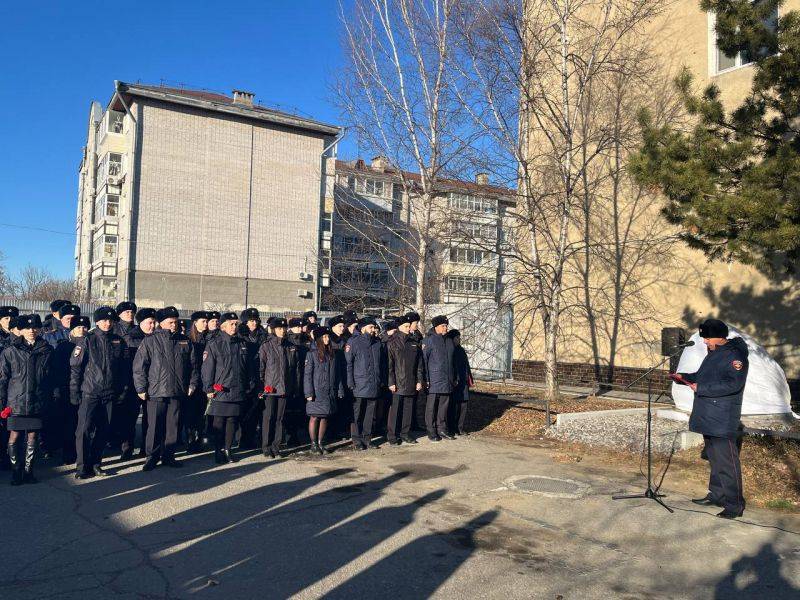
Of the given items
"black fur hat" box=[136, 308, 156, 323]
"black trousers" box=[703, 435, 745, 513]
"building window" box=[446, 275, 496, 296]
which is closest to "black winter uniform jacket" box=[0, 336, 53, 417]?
"black fur hat" box=[136, 308, 156, 323]

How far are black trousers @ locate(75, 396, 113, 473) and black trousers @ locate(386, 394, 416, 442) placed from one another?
429 centimetres

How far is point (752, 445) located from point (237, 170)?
118ft

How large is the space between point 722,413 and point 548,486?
2.10 meters

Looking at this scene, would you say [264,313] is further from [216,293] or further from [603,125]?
[603,125]

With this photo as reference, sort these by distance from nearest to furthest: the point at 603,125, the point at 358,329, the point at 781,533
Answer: the point at 781,533, the point at 358,329, the point at 603,125

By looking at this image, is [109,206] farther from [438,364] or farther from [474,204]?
[438,364]

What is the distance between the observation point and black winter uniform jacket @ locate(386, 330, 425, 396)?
10797mm

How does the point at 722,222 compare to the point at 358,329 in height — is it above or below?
above

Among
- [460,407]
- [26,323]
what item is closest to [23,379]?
[26,323]

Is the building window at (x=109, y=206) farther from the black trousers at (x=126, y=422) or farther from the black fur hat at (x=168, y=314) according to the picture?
the black trousers at (x=126, y=422)

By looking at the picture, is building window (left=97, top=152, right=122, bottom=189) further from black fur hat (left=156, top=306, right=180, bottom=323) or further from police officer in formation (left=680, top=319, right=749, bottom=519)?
police officer in formation (left=680, top=319, right=749, bottom=519)

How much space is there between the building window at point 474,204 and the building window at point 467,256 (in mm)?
928

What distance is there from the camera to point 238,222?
40.4 metres

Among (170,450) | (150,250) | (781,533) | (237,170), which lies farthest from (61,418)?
(237,170)
